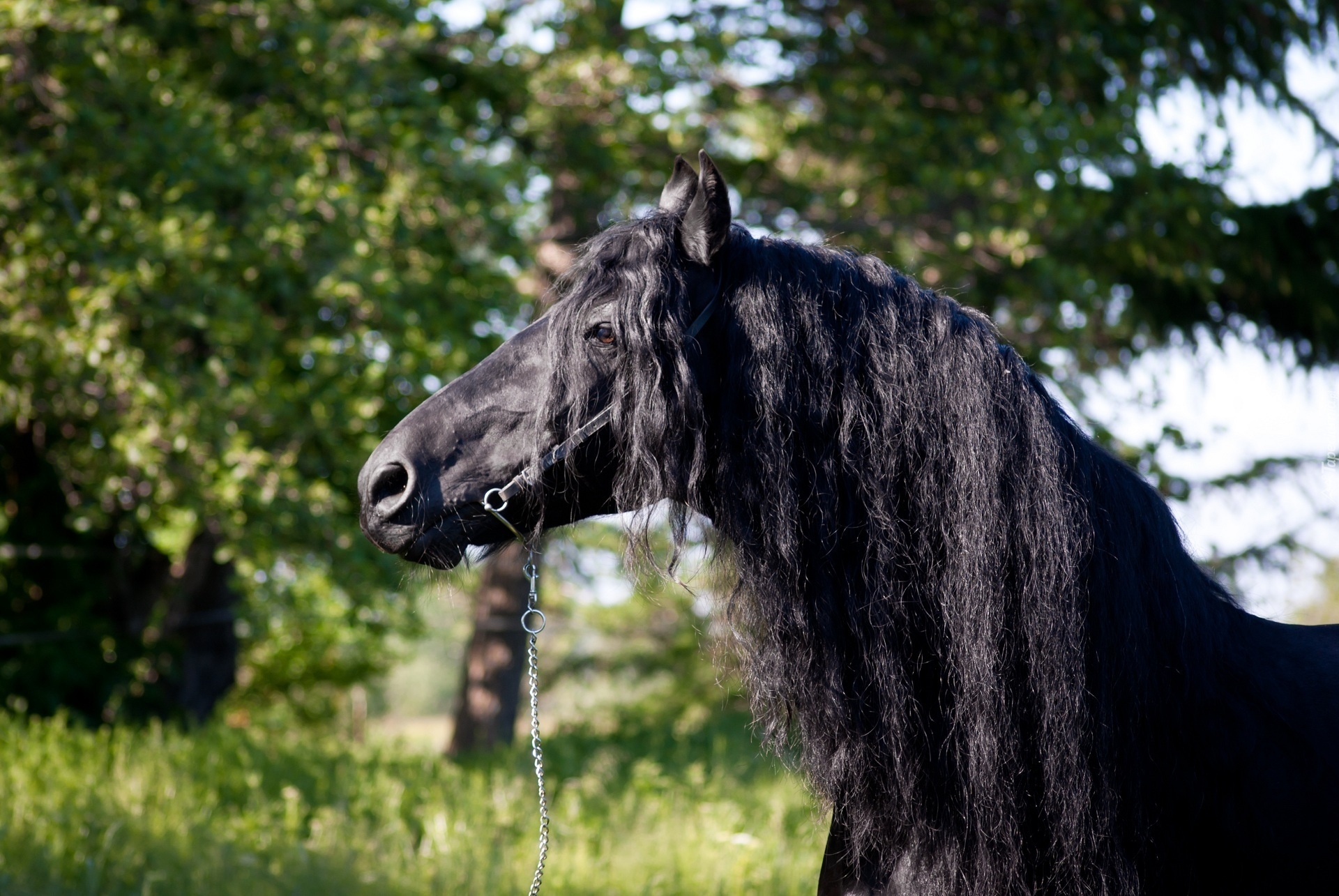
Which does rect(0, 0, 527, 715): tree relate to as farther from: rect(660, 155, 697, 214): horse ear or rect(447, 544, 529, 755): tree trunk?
rect(660, 155, 697, 214): horse ear

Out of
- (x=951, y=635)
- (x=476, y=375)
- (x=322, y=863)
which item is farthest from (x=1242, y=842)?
(x=322, y=863)

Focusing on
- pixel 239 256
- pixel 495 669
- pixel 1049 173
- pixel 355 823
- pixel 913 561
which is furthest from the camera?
pixel 495 669

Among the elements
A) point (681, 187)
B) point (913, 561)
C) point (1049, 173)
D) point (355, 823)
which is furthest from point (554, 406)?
point (1049, 173)

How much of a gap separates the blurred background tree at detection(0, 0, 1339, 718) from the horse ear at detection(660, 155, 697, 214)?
365cm

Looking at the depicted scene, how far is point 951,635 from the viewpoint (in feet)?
6.12

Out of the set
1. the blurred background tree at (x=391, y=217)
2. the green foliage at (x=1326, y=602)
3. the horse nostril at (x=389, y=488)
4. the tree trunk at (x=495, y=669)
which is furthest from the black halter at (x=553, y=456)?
the green foliage at (x=1326, y=602)

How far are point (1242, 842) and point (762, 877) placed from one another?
2.54m

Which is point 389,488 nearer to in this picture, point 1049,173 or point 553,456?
point 553,456

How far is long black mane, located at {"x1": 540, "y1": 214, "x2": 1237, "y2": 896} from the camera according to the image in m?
1.83

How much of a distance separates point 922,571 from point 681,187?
2.86 ft

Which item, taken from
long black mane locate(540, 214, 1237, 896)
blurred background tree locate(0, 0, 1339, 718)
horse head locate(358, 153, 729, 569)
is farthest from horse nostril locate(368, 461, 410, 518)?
blurred background tree locate(0, 0, 1339, 718)

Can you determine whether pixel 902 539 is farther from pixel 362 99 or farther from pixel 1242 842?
pixel 362 99

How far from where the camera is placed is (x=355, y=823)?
15.2 ft

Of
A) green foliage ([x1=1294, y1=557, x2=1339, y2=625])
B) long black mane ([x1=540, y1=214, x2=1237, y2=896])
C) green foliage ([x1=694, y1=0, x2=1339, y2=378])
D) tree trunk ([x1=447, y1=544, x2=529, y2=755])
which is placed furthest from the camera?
green foliage ([x1=1294, y1=557, x2=1339, y2=625])
